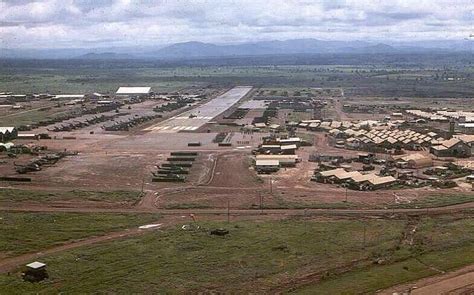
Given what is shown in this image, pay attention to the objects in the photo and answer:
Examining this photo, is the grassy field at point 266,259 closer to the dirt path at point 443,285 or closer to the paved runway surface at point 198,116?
the dirt path at point 443,285

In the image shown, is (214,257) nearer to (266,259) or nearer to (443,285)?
(266,259)

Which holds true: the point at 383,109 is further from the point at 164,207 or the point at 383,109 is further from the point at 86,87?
the point at 86,87

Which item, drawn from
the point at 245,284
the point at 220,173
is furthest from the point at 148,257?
the point at 220,173

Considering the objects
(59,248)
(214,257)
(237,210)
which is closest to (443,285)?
(214,257)

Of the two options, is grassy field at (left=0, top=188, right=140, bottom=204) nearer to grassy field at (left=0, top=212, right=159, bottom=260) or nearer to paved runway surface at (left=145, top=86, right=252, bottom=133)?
grassy field at (left=0, top=212, right=159, bottom=260)

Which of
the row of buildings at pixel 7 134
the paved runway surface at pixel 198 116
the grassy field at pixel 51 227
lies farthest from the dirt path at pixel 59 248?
the paved runway surface at pixel 198 116
